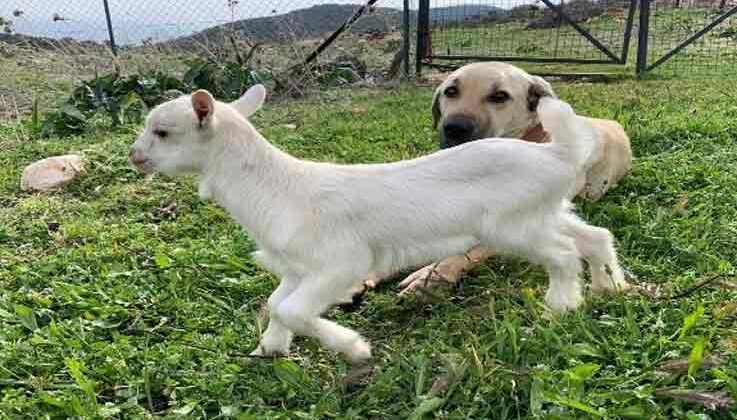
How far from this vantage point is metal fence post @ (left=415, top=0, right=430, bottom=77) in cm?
1056

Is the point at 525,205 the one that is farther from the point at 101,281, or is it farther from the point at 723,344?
the point at 101,281

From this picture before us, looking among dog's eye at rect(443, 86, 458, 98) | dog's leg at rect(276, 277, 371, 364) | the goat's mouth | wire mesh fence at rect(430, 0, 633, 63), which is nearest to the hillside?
wire mesh fence at rect(430, 0, 633, 63)

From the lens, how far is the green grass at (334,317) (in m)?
2.33

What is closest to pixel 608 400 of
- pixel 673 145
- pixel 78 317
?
pixel 78 317

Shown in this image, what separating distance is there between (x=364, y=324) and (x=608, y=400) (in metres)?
1.18

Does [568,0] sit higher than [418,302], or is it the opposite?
[568,0]

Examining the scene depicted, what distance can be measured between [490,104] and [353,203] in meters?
1.99

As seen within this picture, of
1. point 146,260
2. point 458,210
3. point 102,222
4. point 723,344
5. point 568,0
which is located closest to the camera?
point 723,344

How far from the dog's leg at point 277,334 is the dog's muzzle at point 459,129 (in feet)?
6.05

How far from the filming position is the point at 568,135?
285cm

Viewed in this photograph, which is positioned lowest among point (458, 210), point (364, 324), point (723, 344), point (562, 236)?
point (364, 324)

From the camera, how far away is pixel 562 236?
2898mm

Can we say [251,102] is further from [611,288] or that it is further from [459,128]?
[611,288]

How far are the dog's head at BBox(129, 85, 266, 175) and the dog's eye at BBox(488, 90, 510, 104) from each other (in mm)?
2032
